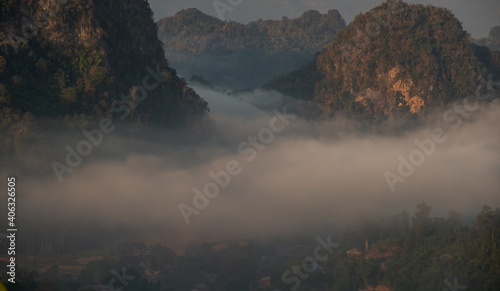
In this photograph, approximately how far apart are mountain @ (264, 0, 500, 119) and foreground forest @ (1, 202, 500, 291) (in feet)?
122

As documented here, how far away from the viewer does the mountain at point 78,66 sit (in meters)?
63.0

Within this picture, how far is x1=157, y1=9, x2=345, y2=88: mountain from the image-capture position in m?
181

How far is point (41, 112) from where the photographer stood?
63.1m

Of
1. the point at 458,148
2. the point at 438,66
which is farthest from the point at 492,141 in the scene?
the point at 438,66

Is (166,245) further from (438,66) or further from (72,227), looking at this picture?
(438,66)

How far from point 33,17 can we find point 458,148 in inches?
2200
